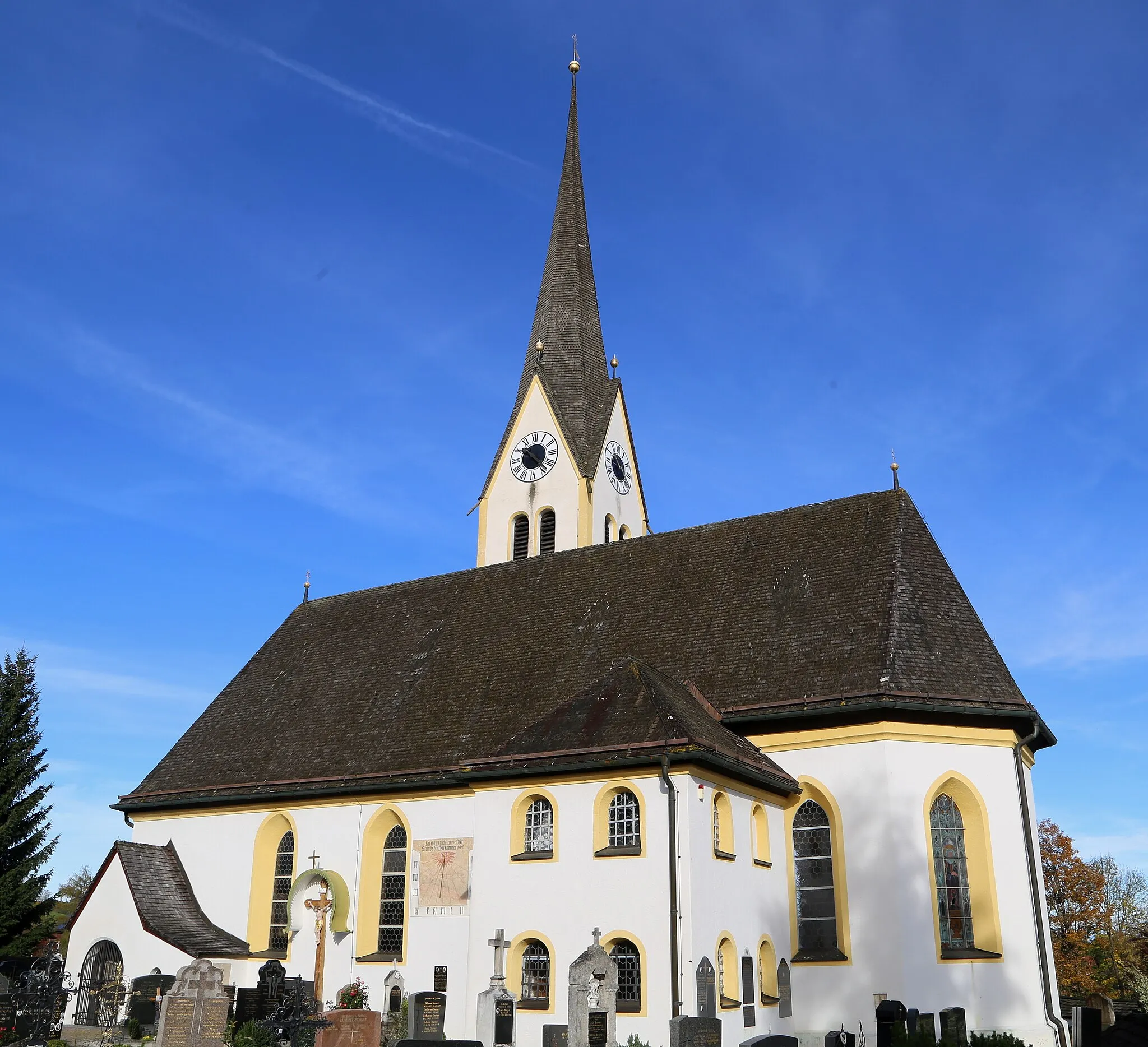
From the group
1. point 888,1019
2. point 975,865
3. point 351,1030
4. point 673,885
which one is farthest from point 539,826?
point 975,865

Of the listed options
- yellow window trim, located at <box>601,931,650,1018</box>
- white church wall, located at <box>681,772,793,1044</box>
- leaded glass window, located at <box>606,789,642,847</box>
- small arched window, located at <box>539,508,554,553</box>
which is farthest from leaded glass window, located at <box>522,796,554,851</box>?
small arched window, located at <box>539,508,554,553</box>

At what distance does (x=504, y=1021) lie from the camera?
16703 millimetres

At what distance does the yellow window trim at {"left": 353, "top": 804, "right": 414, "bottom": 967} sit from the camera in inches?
840

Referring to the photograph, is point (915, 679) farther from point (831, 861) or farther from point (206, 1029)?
point (206, 1029)

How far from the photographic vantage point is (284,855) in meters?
23.8

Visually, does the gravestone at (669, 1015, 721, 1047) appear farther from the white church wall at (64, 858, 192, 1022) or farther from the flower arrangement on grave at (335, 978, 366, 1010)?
the white church wall at (64, 858, 192, 1022)

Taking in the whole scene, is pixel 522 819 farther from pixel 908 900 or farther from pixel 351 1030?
pixel 908 900

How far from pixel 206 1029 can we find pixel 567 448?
20785mm

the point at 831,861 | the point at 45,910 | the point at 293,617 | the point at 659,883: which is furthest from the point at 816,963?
the point at 45,910

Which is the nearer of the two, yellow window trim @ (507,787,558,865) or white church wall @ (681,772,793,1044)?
white church wall @ (681,772,793,1044)

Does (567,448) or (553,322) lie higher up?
(553,322)

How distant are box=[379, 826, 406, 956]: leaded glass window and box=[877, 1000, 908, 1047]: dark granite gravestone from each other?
8.76 m

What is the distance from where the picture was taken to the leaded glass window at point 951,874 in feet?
60.5

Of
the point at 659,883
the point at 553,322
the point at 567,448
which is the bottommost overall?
the point at 659,883
